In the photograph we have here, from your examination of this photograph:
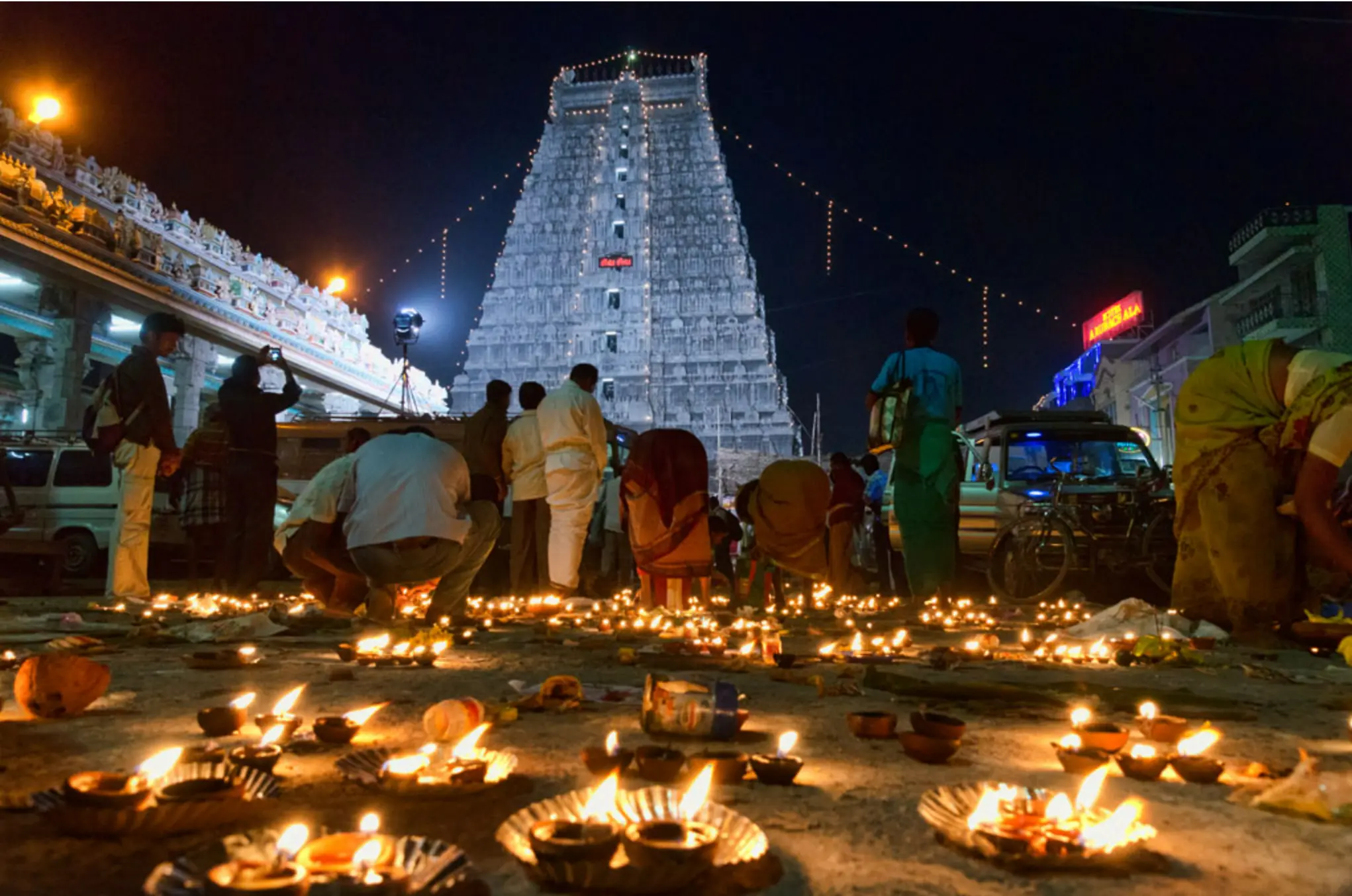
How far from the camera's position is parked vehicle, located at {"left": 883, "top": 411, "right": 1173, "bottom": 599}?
315 inches

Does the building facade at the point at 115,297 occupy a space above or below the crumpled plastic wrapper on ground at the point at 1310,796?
above

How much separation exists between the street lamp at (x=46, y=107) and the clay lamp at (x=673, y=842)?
20296mm

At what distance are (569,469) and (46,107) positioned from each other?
16.0 meters

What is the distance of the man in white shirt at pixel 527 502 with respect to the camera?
7.35m

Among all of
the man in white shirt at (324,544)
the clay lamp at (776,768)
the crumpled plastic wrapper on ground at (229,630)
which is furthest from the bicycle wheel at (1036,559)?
the clay lamp at (776,768)

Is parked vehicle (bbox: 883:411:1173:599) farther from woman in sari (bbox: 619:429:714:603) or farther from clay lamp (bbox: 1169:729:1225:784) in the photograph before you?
clay lamp (bbox: 1169:729:1225:784)

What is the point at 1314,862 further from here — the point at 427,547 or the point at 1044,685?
the point at 427,547

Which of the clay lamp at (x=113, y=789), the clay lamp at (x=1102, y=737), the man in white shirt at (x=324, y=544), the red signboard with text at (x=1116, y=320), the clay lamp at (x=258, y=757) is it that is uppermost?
the red signboard with text at (x=1116, y=320)

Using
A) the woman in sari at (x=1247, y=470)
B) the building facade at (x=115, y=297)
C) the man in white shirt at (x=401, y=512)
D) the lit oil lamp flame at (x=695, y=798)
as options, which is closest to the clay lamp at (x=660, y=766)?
the lit oil lamp flame at (x=695, y=798)

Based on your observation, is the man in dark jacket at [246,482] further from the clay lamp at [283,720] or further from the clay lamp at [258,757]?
the clay lamp at [258,757]

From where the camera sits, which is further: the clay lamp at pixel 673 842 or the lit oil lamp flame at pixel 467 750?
the lit oil lamp flame at pixel 467 750

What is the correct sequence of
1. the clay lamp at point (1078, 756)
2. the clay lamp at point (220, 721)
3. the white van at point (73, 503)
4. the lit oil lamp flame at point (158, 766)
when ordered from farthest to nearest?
the white van at point (73, 503) → the clay lamp at point (220, 721) → the clay lamp at point (1078, 756) → the lit oil lamp flame at point (158, 766)

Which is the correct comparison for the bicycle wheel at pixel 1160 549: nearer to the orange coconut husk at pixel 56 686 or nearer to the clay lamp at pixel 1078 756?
the clay lamp at pixel 1078 756

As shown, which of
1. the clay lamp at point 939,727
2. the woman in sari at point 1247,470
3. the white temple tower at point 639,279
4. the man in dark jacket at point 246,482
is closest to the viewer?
the clay lamp at point 939,727
